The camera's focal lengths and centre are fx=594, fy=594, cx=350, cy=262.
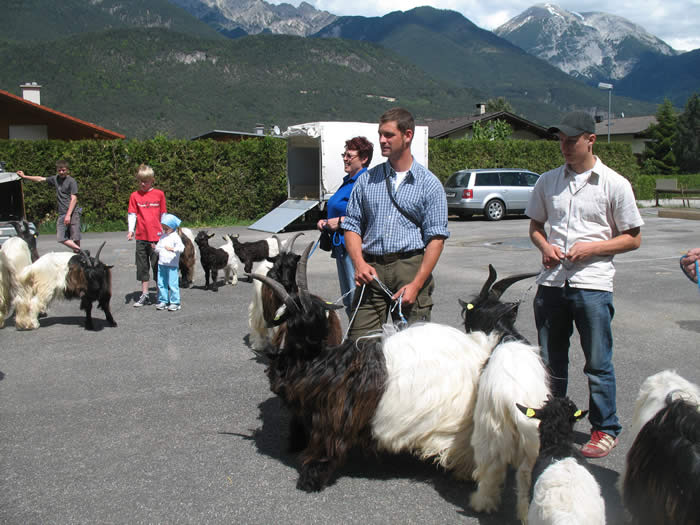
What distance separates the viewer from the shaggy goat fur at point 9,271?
290 inches

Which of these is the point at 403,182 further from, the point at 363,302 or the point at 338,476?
the point at 338,476

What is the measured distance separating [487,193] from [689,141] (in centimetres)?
4818

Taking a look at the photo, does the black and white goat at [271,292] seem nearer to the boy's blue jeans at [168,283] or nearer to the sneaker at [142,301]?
the boy's blue jeans at [168,283]

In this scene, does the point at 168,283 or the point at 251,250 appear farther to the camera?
the point at 251,250

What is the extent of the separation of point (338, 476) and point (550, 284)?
1812 mm

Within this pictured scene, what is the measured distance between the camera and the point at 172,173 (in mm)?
19797

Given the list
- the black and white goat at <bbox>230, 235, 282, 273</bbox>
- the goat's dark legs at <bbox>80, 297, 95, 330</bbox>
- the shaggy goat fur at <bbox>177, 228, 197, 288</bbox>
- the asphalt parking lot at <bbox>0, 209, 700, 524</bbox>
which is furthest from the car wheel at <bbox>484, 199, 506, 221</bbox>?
the goat's dark legs at <bbox>80, 297, 95, 330</bbox>

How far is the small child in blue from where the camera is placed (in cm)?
805

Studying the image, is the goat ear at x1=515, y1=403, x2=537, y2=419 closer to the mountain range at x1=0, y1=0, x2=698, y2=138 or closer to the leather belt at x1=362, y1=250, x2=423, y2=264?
the leather belt at x1=362, y1=250, x2=423, y2=264

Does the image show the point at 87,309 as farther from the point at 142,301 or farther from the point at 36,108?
the point at 36,108

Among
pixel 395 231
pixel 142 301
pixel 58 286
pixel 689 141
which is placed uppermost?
pixel 689 141

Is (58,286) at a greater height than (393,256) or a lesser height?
lesser

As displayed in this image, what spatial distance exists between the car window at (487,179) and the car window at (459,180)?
39 centimetres

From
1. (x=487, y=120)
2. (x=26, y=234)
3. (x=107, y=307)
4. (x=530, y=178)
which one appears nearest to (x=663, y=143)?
(x=487, y=120)
